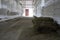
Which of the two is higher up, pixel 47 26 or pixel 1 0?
pixel 1 0

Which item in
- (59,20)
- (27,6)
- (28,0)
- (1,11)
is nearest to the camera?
(59,20)

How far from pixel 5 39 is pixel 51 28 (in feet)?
3.21

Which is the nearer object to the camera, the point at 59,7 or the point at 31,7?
the point at 59,7

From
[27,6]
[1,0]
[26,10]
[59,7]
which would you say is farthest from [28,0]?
[59,7]

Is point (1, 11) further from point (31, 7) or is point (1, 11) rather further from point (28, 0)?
point (31, 7)

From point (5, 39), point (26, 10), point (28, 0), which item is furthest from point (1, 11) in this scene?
point (26, 10)

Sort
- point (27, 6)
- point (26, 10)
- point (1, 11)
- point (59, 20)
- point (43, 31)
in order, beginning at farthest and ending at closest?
point (26, 10), point (27, 6), point (1, 11), point (59, 20), point (43, 31)

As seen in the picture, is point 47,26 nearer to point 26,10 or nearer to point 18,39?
point 18,39

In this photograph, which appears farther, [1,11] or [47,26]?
[1,11]

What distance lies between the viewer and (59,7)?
105 inches

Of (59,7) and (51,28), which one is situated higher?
(59,7)

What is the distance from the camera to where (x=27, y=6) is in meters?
24.2

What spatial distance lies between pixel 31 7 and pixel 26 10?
1.59 meters

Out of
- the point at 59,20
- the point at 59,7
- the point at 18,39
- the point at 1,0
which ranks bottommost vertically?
the point at 18,39
